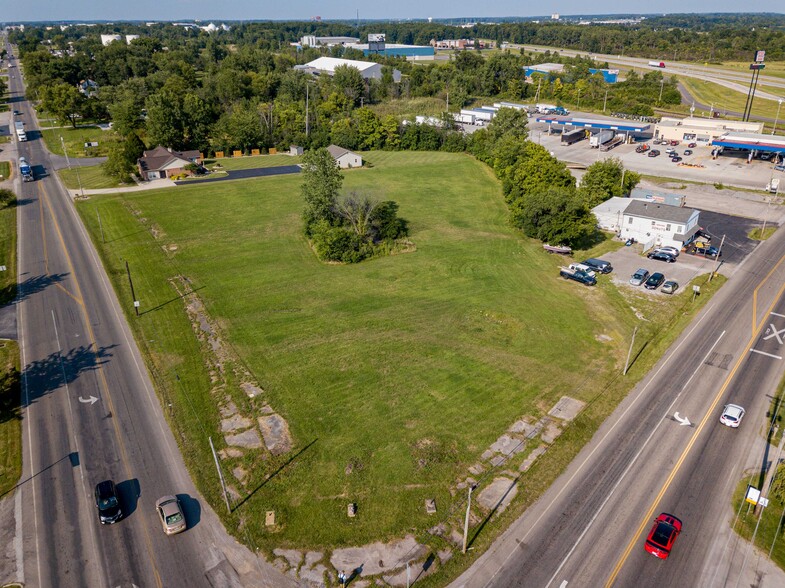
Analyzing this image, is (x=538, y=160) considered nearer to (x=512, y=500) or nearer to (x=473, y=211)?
(x=473, y=211)

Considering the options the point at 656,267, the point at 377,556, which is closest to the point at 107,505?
the point at 377,556

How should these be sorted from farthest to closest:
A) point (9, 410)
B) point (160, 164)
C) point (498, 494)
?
point (160, 164), point (9, 410), point (498, 494)

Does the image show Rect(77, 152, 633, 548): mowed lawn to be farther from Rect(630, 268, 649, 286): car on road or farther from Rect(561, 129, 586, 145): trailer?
Rect(561, 129, 586, 145): trailer

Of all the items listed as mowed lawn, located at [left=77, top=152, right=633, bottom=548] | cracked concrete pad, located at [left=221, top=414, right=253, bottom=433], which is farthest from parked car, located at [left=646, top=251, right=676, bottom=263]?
cracked concrete pad, located at [left=221, top=414, right=253, bottom=433]

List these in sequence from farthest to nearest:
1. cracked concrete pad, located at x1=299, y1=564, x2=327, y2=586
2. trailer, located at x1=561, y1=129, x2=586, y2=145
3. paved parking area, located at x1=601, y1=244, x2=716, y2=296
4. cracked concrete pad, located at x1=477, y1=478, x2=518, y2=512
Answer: trailer, located at x1=561, y1=129, x2=586, y2=145, paved parking area, located at x1=601, y1=244, x2=716, y2=296, cracked concrete pad, located at x1=477, y1=478, x2=518, y2=512, cracked concrete pad, located at x1=299, y1=564, x2=327, y2=586

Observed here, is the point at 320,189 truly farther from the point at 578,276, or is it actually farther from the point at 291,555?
the point at 291,555

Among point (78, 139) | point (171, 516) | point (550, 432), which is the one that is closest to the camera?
point (171, 516)
